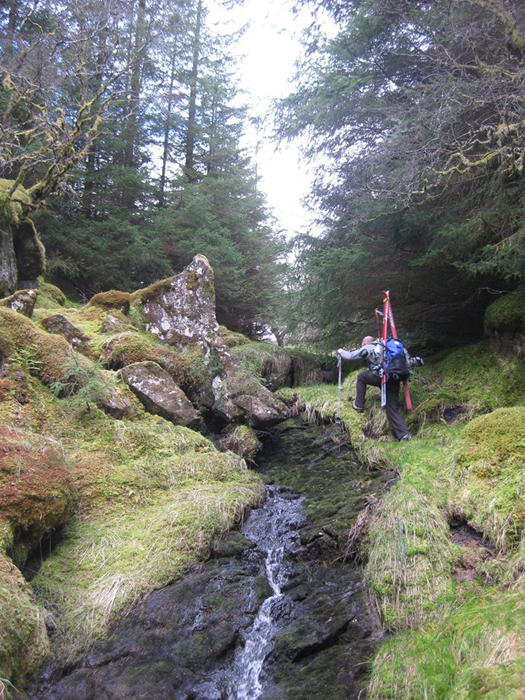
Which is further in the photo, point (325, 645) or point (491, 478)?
point (491, 478)

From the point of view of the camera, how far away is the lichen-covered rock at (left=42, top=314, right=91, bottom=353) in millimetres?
7844

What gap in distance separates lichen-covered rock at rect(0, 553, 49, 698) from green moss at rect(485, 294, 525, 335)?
7.46 metres

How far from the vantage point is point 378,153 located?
8.16 metres

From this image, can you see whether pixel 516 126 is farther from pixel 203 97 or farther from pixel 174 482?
pixel 203 97

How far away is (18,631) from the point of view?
344cm

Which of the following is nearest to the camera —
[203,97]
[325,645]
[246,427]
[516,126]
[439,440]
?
[325,645]

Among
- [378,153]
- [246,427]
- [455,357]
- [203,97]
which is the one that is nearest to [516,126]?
[378,153]

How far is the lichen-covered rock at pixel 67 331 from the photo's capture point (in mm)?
7844

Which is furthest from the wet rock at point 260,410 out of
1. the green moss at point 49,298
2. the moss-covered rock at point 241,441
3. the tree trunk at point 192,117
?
the tree trunk at point 192,117

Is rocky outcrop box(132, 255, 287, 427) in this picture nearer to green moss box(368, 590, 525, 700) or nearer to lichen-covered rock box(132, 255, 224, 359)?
lichen-covered rock box(132, 255, 224, 359)

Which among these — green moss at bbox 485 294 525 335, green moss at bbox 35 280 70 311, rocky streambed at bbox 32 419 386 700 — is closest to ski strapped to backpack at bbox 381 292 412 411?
green moss at bbox 485 294 525 335

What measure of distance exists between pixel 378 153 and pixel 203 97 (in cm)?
1332

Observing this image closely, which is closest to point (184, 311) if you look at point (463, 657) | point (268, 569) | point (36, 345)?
point (36, 345)

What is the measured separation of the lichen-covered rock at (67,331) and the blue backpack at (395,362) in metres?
→ 5.32
